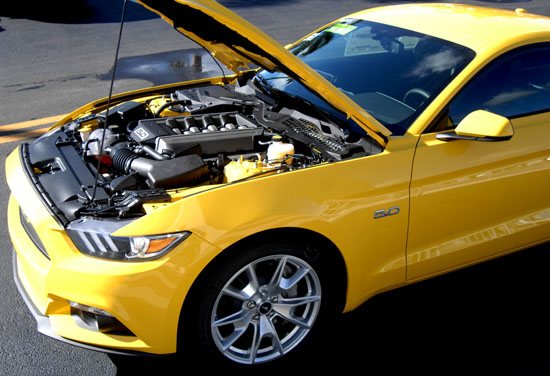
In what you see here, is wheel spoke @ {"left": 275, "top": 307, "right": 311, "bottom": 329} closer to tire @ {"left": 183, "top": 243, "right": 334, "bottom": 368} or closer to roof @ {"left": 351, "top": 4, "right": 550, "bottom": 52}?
tire @ {"left": 183, "top": 243, "right": 334, "bottom": 368}

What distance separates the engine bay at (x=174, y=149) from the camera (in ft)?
10.0

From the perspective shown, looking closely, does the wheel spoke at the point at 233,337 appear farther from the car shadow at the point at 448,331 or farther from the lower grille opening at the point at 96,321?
the lower grille opening at the point at 96,321

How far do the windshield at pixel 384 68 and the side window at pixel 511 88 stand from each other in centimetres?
14

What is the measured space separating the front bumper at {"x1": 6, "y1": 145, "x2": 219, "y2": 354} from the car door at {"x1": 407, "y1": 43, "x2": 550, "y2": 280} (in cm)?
124

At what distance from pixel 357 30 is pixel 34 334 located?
2.84 metres

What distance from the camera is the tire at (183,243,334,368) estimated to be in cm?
280

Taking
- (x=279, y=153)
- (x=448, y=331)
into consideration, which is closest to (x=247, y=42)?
(x=279, y=153)

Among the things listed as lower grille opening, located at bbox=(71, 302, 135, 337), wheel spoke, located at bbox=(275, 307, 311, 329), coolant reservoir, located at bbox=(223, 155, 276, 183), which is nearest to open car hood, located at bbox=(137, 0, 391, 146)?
coolant reservoir, located at bbox=(223, 155, 276, 183)

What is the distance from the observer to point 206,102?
164 inches

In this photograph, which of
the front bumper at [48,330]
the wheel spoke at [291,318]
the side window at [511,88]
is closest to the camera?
the front bumper at [48,330]

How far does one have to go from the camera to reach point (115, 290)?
2.62 meters

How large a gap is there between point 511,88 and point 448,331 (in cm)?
146

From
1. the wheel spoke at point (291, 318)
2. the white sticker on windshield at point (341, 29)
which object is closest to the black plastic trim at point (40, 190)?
the wheel spoke at point (291, 318)

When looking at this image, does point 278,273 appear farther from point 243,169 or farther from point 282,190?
point 243,169
